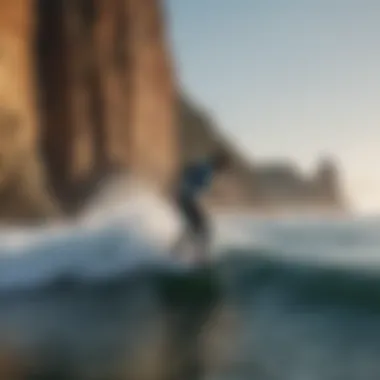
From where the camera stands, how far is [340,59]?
5.78 feet

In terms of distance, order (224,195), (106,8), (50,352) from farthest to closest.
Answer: (106,8) < (224,195) < (50,352)

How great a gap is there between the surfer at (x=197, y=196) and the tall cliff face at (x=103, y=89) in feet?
0.16

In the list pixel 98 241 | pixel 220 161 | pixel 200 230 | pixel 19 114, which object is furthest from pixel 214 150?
pixel 19 114

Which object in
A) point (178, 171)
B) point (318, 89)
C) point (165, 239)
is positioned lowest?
point (165, 239)

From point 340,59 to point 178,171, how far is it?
43cm

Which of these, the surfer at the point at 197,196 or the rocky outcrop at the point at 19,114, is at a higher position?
the rocky outcrop at the point at 19,114

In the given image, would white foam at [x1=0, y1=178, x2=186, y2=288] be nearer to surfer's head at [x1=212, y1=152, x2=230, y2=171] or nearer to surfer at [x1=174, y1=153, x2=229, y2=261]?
surfer at [x1=174, y1=153, x2=229, y2=261]

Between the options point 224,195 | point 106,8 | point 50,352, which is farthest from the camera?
point 106,8

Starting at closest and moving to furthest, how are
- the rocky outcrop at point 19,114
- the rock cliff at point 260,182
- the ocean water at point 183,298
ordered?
the ocean water at point 183,298, the rock cliff at point 260,182, the rocky outcrop at point 19,114

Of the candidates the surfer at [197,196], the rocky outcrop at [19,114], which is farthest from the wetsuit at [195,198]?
the rocky outcrop at [19,114]

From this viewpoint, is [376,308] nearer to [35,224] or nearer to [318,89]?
[318,89]

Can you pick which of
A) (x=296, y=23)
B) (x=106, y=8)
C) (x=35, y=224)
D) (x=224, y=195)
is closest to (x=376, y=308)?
(x=224, y=195)

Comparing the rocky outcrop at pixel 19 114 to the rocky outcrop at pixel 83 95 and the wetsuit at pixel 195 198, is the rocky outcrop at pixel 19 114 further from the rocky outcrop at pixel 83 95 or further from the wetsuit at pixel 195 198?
the wetsuit at pixel 195 198

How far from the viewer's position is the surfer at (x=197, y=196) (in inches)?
67.6
